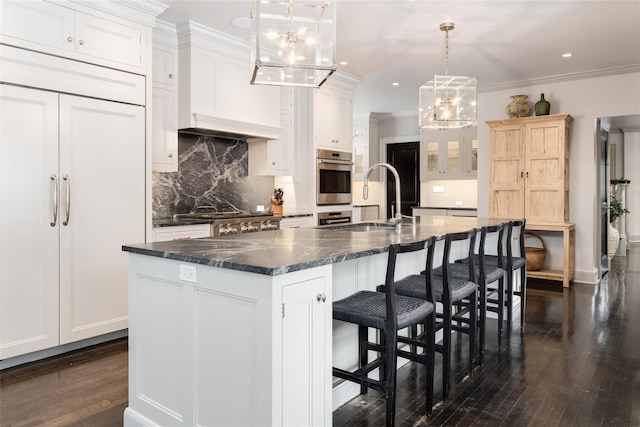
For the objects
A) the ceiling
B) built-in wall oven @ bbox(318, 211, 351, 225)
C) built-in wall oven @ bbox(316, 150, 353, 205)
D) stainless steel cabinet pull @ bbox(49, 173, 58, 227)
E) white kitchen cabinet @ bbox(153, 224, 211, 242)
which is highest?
the ceiling

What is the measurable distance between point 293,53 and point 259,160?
2.84m

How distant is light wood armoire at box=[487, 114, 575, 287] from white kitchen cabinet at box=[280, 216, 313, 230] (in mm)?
2630

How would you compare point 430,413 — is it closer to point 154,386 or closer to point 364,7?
point 154,386

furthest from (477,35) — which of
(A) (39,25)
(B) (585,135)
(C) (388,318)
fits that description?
(A) (39,25)

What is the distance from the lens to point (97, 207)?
344 cm

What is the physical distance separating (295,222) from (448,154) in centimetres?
427

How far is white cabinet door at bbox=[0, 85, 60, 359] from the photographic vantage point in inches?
117

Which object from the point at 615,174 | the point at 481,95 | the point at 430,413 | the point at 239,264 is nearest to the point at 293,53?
the point at 239,264

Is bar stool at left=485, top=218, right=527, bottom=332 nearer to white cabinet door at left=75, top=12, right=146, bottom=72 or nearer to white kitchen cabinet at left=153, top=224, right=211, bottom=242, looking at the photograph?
white kitchen cabinet at left=153, top=224, right=211, bottom=242

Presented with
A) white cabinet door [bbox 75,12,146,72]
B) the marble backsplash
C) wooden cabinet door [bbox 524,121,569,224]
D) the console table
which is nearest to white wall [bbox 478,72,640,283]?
the console table

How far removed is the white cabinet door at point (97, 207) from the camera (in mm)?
3273

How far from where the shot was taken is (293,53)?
8.29ft

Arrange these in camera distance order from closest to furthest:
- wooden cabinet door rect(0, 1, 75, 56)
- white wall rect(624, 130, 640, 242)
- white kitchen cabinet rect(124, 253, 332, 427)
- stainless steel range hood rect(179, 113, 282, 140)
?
white kitchen cabinet rect(124, 253, 332, 427), wooden cabinet door rect(0, 1, 75, 56), stainless steel range hood rect(179, 113, 282, 140), white wall rect(624, 130, 640, 242)

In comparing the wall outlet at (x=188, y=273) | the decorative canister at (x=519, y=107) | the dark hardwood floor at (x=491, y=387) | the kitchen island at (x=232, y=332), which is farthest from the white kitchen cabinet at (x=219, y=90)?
the decorative canister at (x=519, y=107)
